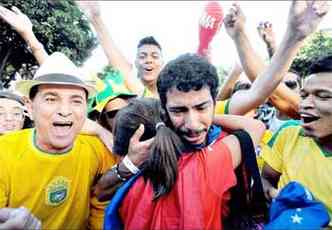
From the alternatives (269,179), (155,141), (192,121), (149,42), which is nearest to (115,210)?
(155,141)

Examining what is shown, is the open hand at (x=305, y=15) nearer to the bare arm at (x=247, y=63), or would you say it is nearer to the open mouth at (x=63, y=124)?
the bare arm at (x=247, y=63)

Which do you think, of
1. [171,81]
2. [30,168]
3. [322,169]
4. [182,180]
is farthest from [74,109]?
[322,169]

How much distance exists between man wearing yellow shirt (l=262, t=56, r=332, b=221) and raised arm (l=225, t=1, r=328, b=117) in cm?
15

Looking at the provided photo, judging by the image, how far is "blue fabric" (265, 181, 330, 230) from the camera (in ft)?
4.44

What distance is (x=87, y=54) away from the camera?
2.87 m

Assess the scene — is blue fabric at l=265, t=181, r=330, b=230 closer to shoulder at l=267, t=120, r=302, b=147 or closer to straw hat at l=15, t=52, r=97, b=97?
shoulder at l=267, t=120, r=302, b=147

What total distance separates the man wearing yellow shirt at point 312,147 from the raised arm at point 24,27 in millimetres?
1525

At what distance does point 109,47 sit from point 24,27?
65 centimetres

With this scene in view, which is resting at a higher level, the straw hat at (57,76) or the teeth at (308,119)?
the straw hat at (57,76)

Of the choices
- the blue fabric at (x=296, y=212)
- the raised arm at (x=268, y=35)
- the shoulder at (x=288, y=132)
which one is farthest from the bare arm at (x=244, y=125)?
the raised arm at (x=268, y=35)

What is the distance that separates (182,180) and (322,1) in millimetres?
912

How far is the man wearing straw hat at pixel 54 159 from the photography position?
6.80 ft

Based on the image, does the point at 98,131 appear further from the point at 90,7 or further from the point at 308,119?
the point at 308,119

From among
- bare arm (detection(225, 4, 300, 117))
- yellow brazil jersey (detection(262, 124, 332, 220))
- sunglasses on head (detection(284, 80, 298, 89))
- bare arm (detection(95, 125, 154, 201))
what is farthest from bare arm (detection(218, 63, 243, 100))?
bare arm (detection(95, 125, 154, 201))
